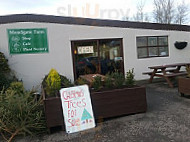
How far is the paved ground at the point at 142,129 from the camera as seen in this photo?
8.63 feet

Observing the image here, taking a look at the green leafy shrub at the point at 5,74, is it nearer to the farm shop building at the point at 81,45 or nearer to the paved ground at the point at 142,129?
the farm shop building at the point at 81,45

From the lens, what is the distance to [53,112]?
2996 mm

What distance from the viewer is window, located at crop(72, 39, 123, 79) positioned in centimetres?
669

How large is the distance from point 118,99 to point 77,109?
0.88 meters

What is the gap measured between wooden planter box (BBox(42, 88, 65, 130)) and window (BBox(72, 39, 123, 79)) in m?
3.70

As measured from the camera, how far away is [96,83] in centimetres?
351

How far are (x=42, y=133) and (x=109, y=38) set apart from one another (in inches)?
196

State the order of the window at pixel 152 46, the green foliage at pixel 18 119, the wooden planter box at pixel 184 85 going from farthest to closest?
the window at pixel 152 46 < the wooden planter box at pixel 184 85 < the green foliage at pixel 18 119

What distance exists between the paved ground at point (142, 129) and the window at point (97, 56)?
3545 mm

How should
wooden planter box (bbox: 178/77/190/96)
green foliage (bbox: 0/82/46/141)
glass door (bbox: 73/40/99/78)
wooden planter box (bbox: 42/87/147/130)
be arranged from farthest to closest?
glass door (bbox: 73/40/99/78) < wooden planter box (bbox: 178/77/190/96) < wooden planter box (bbox: 42/87/147/130) < green foliage (bbox: 0/82/46/141)

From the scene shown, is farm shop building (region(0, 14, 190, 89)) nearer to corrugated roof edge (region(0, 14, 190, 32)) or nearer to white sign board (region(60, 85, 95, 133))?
corrugated roof edge (region(0, 14, 190, 32))

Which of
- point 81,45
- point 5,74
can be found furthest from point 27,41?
point 81,45

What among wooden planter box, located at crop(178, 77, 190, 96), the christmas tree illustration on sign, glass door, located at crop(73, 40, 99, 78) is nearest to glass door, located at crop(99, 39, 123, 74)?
glass door, located at crop(73, 40, 99, 78)

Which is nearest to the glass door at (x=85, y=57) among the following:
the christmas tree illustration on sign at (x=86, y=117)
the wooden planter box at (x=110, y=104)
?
the wooden planter box at (x=110, y=104)
